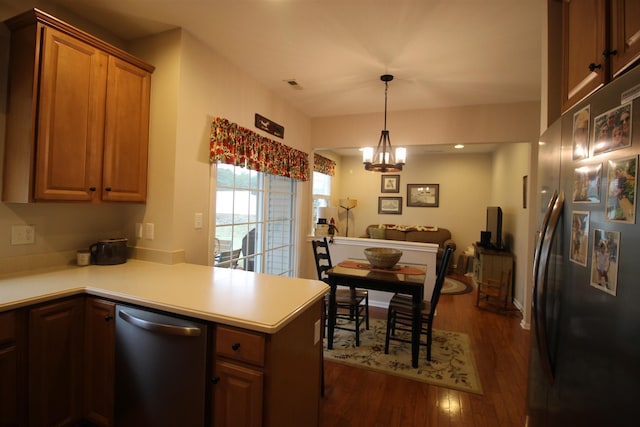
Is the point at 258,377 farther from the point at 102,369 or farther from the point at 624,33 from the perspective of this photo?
the point at 624,33

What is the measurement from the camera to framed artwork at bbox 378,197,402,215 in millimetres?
7277

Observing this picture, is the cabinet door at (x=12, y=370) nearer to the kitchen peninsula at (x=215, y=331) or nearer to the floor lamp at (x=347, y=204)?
the kitchen peninsula at (x=215, y=331)

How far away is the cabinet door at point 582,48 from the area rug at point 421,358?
2061 mm

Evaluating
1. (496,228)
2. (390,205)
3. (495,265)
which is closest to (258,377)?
(495,265)

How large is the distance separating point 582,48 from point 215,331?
6.71 ft

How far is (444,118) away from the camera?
3781 mm

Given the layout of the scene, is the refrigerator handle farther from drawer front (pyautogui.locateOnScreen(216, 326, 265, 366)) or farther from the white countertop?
drawer front (pyautogui.locateOnScreen(216, 326, 265, 366))

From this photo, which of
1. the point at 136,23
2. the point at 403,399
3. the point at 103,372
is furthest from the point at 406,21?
the point at 103,372

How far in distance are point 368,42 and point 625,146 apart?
201 centimetres

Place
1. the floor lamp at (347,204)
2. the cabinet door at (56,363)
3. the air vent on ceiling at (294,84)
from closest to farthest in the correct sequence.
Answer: the cabinet door at (56,363)
the air vent on ceiling at (294,84)
the floor lamp at (347,204)

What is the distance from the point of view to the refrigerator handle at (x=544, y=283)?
3.69ft

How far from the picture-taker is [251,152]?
2973 mm

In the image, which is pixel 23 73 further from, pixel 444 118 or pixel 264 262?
pixel 444 118

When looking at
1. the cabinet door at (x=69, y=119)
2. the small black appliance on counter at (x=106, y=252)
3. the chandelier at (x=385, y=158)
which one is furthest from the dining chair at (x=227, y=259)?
the chandelier at (x=385, y=158)
